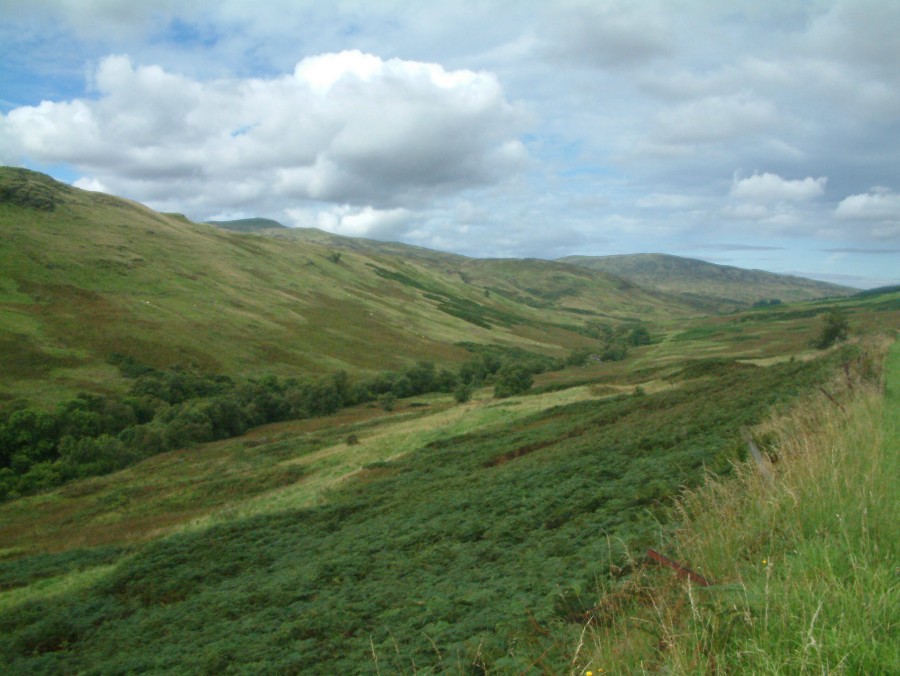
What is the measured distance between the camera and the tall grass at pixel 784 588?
4.39 m

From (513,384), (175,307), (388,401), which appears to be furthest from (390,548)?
(175,307)

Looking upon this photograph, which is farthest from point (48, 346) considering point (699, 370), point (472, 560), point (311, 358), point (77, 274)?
point (472, 560)

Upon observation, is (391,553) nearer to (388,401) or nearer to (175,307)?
(388,401)

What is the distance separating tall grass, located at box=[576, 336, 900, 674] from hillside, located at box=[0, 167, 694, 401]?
78557 millimetres

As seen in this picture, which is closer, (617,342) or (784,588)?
(784,588)

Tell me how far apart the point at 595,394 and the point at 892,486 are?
4143 centimetres

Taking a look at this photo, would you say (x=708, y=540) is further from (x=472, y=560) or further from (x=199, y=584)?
(x=199, y=584)

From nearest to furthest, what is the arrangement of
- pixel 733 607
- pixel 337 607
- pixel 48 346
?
pixel 733 607 < pixel 337 607 < pixel 48 346

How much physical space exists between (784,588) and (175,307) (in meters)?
118

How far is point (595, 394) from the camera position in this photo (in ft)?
157

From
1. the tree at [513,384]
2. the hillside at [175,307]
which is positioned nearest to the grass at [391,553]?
the tree at [513,384]

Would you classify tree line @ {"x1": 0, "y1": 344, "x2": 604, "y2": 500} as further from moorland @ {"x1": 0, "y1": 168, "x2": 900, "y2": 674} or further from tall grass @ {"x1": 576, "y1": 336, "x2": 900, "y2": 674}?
tall grass @ {"x1": 576, "y1": 336, "x2": 900, "y2": 674}

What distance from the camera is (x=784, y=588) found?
500cm

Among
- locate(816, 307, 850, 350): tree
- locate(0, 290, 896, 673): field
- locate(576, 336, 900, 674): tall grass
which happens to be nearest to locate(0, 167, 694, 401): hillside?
locate(0, 290, 896, 673): field
